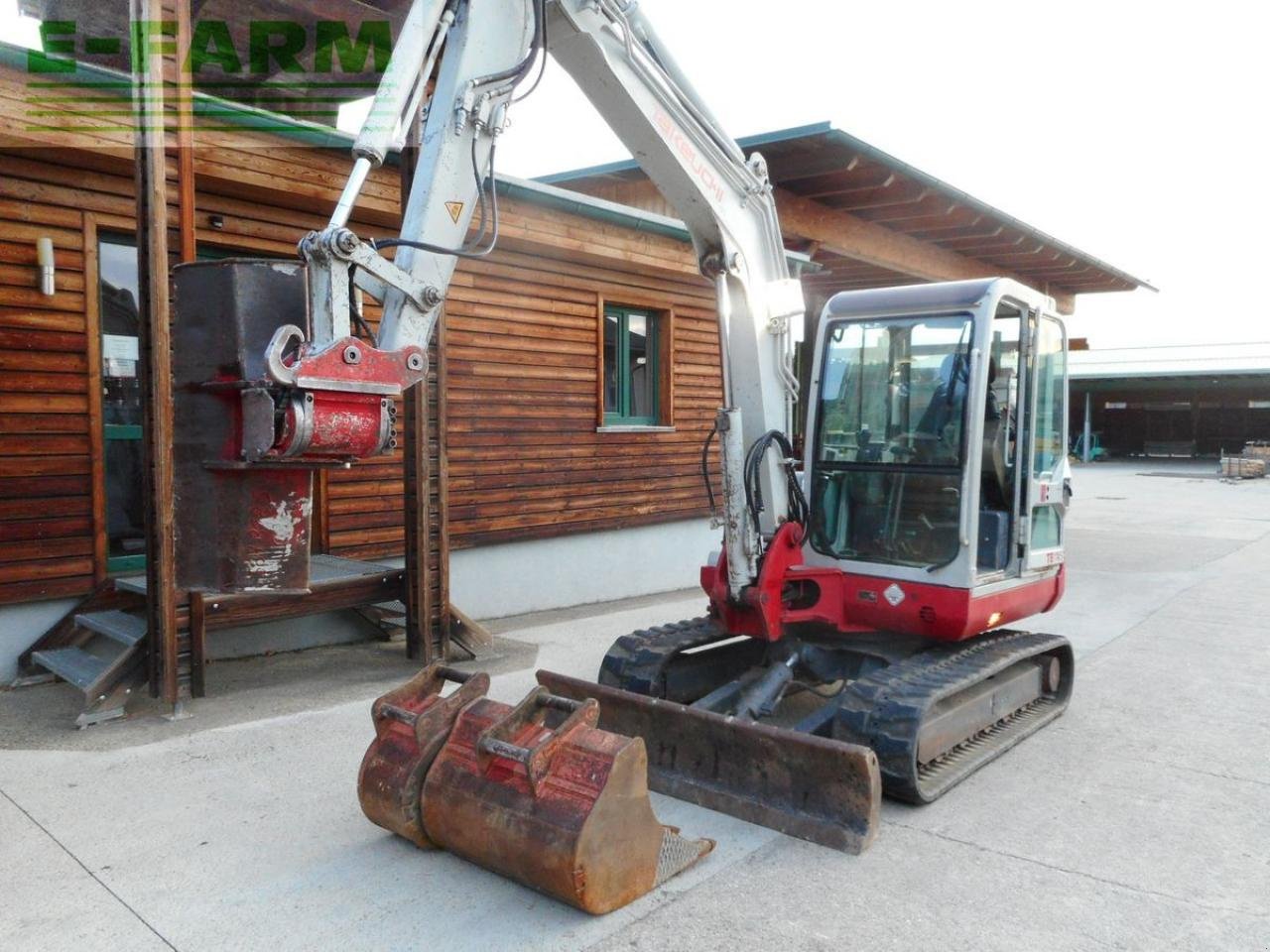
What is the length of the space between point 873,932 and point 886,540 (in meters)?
2.34

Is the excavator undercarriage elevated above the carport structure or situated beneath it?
situated beneath

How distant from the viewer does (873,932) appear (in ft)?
10.1

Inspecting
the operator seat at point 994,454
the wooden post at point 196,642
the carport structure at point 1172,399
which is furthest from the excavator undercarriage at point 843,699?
the carport structure at point 1172,399

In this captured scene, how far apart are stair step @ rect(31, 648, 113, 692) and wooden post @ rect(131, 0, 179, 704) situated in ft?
1.04

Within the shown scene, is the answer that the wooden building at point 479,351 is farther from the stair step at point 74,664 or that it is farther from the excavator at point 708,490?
the excavator at point 708,490

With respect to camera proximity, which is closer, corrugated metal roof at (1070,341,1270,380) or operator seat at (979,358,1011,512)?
operator seat at (979,358,1011,512)

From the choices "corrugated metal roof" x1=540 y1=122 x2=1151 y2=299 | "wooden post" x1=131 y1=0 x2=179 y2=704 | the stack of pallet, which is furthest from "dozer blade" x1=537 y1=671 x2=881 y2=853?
the stack of pallet

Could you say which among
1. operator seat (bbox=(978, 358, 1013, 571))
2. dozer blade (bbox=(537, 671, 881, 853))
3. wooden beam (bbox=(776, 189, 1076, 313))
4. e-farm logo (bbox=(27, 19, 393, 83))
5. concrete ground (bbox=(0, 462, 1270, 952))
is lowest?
concrete ground (bbox=(0, 462, 1270, 952))

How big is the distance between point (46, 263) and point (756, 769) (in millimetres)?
4784

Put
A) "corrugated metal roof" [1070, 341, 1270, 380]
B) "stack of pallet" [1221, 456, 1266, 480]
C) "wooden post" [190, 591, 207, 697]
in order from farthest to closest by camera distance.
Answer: "corrugated metal roof" [1070, 341, 1270, 380] → "stack of pallet" [1221, 456, 1266, 480] → "wooden post" [190, 591, 207, 697]

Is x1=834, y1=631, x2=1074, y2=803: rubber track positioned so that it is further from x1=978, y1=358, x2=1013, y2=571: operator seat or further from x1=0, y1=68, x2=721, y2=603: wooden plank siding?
x1=0, y1=68, x2=721, y2=603: wooden plank siding

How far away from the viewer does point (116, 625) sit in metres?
5.43

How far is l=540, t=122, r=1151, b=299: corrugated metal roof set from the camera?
859 cm

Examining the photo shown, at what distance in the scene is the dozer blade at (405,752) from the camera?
3.48 meters
